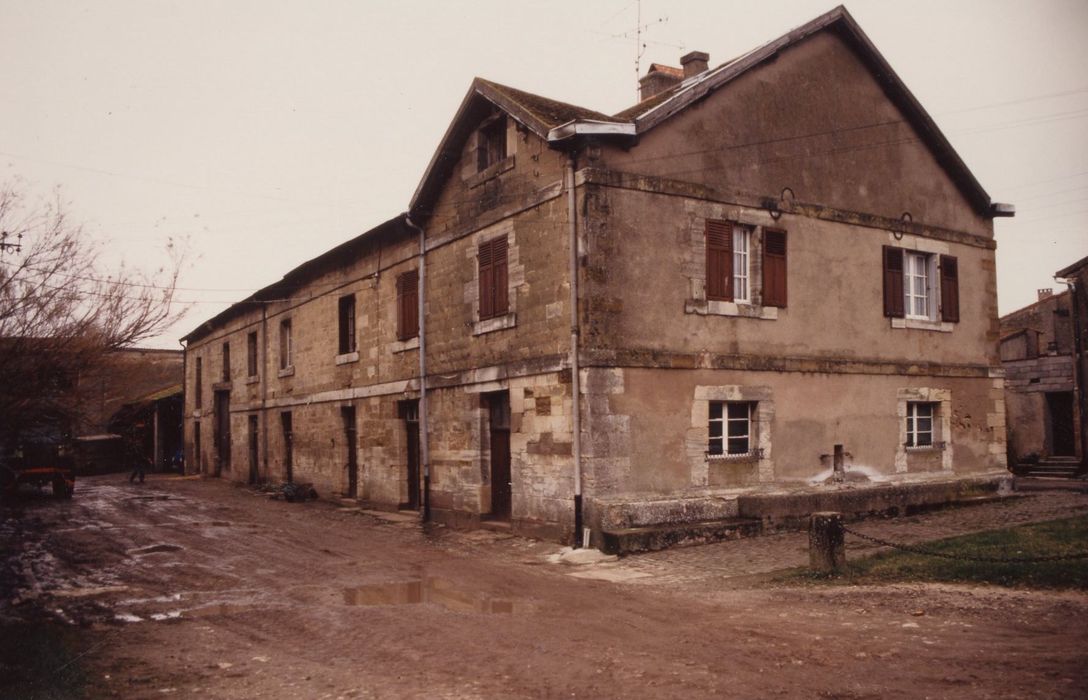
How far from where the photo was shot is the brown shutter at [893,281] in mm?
15633

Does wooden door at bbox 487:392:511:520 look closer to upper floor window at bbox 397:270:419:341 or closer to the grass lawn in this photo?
upper floor window at bbox 397:270:419:341

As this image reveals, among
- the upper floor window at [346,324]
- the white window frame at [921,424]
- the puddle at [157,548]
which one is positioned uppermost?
the upper floor window at [346,324]

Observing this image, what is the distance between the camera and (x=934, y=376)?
16203 mm

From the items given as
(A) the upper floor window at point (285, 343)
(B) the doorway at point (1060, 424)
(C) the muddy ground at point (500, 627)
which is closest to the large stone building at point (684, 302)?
(C) the muddy ground at point (500, 627)

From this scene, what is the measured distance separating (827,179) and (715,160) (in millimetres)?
2629

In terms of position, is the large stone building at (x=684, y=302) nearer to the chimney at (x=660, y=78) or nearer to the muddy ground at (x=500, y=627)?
the chimney at (x=660, y=78)

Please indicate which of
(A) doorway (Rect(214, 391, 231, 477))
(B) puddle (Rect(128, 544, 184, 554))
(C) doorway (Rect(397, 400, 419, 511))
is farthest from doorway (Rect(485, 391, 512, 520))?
(A) doorway (Rect(214, 391, 231, 477))

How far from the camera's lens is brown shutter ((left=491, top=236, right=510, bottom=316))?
559 inches

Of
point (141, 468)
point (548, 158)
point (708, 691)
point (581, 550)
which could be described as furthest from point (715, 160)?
point (141, 468)

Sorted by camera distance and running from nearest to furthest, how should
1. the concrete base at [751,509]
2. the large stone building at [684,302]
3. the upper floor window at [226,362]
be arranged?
the concrete base at [751,509] → the large stone building at [684,302] → the upper floor window at [226,362]

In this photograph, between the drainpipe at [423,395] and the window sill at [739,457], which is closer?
the window sill at [739,457]

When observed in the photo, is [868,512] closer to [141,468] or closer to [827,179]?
[827,179]

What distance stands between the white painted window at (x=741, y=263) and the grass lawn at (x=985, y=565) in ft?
15.0

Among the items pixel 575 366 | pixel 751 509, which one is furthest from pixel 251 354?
pixel 751 509
